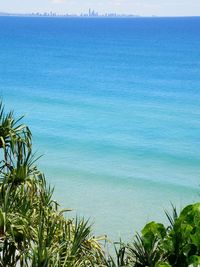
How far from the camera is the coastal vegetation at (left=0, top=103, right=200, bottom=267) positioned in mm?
5762

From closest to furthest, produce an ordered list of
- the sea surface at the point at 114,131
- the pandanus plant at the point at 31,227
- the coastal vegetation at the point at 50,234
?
the coastal vegetation at the point at 50,234, the pandanus plant at the point at 31,227, the sea surface at the point at 114,131

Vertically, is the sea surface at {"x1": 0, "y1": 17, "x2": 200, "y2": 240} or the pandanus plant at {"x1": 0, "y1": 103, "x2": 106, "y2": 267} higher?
the sea surface at {"x1": 0, "y1": 17, "x2": 200, "y2": 240}

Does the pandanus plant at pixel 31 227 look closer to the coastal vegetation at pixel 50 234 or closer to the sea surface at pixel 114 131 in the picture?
the coastal vegetation at pixel 50 234

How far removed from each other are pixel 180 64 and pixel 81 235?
4368 cm

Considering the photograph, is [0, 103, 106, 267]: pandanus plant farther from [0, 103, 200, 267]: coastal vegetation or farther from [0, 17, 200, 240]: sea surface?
[0, 17, 200, 240]: sea surface

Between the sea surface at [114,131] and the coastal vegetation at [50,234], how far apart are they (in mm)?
5241

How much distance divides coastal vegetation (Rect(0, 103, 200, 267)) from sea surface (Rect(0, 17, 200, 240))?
5241 mm

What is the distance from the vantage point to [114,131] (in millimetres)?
23938

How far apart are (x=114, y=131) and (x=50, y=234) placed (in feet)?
58.8

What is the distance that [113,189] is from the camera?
15828 millimetres

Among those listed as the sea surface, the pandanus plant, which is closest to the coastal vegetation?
the pandanus plant

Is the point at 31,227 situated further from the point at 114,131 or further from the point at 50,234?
the point at 114,131

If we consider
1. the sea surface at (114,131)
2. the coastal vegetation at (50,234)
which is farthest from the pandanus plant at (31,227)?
the sea surface at (114,131)

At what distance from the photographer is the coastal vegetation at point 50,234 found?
576 cm
